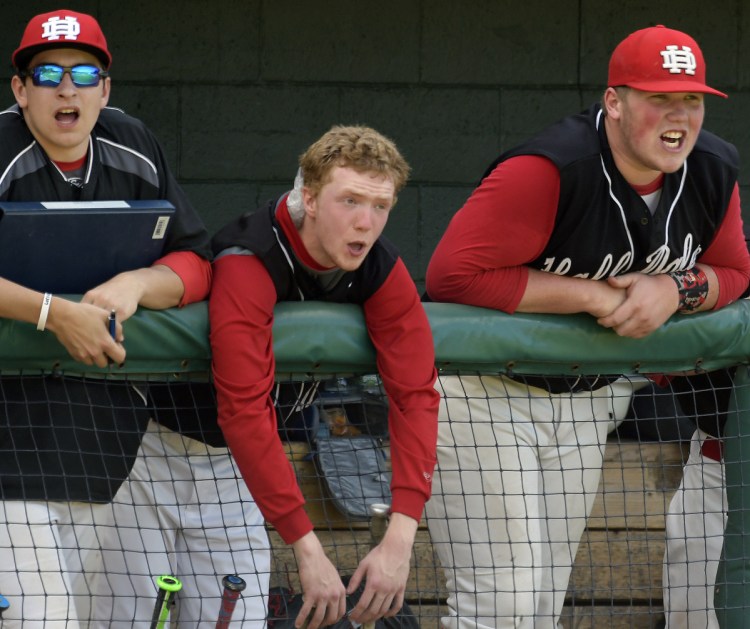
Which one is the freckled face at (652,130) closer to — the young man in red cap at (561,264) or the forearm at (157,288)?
the young man in red cap at (561,264)

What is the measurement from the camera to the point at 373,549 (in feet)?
8.09

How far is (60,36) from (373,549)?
1169 mm

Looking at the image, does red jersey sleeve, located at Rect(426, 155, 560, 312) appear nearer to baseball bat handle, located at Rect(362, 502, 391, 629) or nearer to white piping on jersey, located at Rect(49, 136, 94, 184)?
baseball bat handle, located at Rect(362, 502, 391, 629)

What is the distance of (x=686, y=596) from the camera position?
291cm

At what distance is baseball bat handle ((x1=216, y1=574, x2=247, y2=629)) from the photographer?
2.51 meters

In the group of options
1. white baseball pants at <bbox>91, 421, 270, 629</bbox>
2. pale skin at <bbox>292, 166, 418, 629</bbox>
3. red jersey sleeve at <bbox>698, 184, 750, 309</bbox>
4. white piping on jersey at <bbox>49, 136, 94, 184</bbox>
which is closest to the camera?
pale skin at <bbox>292, 166, 418, 629</bbox>

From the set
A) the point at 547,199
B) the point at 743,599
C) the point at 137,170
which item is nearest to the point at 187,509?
the point at 137,170

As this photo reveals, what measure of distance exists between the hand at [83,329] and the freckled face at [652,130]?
1.14m

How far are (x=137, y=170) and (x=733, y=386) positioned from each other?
1330mm

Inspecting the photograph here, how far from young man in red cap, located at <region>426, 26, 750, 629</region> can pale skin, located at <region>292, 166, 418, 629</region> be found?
0.29m

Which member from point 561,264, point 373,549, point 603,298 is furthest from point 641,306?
point 373,549

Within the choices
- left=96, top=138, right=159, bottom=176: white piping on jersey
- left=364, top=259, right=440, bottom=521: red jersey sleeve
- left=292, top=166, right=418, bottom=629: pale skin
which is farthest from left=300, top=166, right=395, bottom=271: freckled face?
left=96, top=138, right=159, bottom=176: white piping on jersey

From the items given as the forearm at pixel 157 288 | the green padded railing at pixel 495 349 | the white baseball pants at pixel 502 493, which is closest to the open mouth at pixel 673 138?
the green padded railing at pixel 495 349

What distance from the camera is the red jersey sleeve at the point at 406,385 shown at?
2.49 meters
